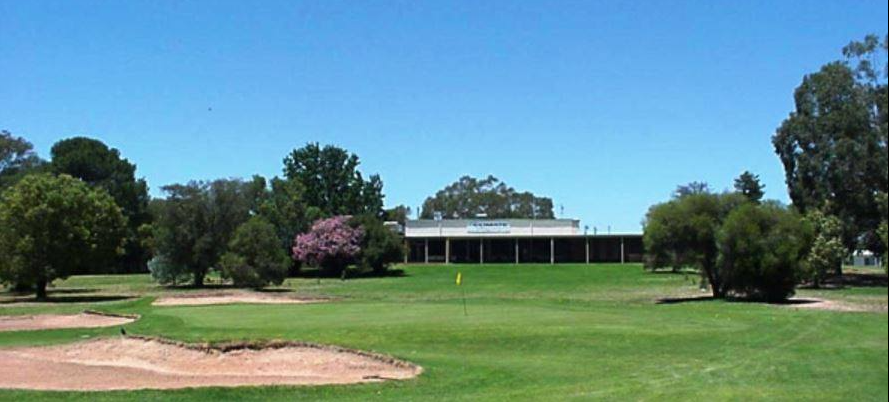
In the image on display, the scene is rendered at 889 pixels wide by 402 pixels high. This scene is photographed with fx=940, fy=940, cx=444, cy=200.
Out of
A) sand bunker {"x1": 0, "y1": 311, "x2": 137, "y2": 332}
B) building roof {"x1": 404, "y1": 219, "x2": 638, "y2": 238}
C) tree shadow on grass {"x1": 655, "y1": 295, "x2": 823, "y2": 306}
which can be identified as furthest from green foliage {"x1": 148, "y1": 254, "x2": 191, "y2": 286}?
building roof {"x1": 404, "y1": 219, "x2": 638, "y2": 238}

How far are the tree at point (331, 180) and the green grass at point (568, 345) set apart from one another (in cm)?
7097

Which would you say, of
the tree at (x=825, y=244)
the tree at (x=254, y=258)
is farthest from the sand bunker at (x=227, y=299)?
the tree at (x=825, y=244)

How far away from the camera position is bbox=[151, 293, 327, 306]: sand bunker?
5231 cm

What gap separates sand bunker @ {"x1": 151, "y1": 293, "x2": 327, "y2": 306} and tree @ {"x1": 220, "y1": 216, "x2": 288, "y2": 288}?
285 inches

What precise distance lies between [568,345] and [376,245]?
234 ft

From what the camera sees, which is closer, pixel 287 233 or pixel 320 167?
pixel 287 233

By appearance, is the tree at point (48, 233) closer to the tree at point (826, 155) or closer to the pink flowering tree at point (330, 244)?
the pink flowering tree at point (330, 244)

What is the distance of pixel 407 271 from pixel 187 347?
74843 millimetres

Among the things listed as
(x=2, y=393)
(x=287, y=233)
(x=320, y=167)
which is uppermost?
(x=320, y=167)

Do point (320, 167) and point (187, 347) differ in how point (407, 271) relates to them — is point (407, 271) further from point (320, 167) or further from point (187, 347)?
point (187, 347)

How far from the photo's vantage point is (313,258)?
95.2 meters

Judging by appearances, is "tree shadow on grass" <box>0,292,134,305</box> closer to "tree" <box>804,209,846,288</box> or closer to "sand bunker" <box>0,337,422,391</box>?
"sand bunker" <box>0,337,422,391</box>

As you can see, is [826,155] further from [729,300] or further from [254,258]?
[254,258]

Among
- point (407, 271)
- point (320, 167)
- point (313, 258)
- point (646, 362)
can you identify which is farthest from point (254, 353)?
point (320, 167)
